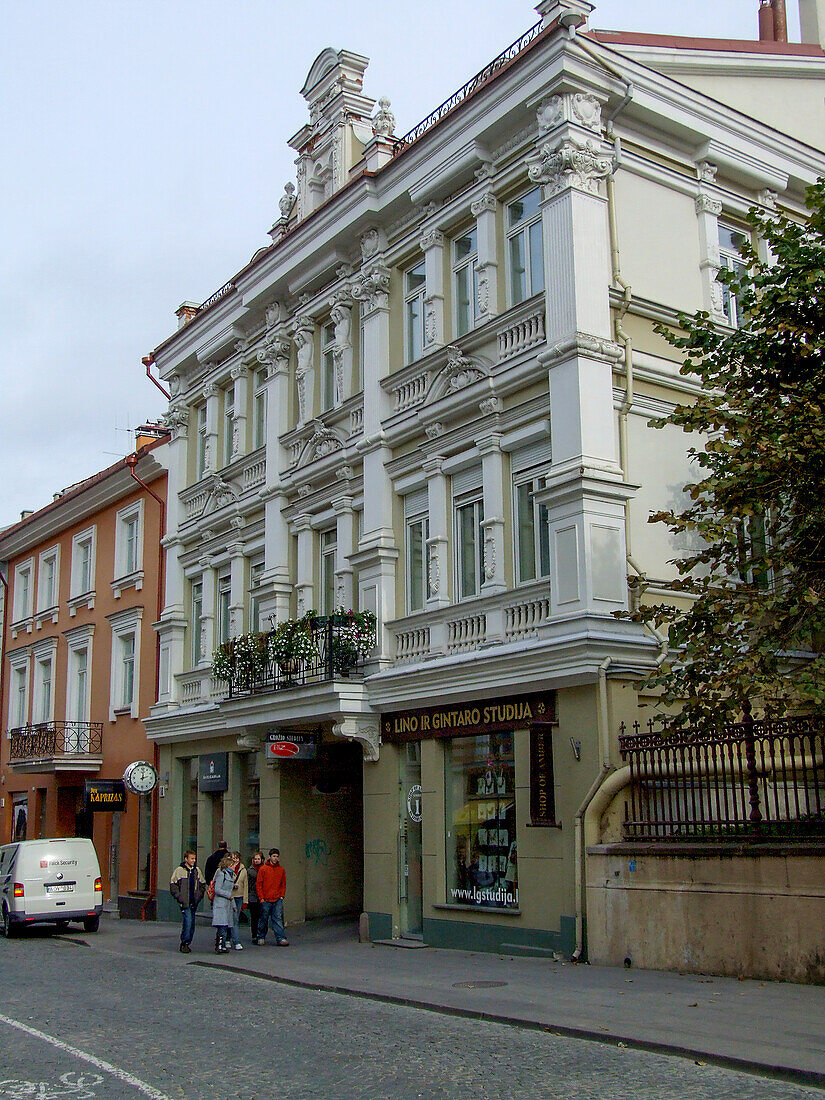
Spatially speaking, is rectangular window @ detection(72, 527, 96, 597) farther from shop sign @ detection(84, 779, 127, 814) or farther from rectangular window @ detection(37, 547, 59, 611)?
shop sign @ detection(84, 779, 127, 814)

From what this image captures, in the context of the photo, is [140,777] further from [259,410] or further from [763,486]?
[763,486]

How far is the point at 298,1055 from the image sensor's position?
9.64 m

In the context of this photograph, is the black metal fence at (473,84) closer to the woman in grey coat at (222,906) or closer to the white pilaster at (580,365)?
the white pilaster at (580,365)

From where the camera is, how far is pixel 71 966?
17.4 meters

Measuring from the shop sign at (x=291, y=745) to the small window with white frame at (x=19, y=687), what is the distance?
57.4ft

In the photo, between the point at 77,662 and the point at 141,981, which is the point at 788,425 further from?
the point at 77,662

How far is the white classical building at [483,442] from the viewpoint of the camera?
15.6 m

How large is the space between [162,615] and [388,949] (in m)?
11.9

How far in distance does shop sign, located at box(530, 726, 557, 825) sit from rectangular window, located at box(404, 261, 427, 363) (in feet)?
23.3

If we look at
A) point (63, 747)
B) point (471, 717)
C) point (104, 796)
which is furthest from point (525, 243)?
point (63, 747)

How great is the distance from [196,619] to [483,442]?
11686mm

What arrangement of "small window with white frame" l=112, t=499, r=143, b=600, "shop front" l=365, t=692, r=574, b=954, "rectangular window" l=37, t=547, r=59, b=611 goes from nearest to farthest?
"shop front" l=365, t=692, r=574, b=954 → "small window with white frame" l=112, t=499, r=143, b=600 → "rectangular window" l=37, t=547, r=59, b=611

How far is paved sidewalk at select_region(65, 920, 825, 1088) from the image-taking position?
909cm

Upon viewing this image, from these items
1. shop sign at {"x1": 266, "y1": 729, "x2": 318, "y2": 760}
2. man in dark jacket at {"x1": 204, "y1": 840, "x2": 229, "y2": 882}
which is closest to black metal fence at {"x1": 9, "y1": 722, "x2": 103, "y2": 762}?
man in dark jacket at {"x1": 204, "y1": 840, "x2": 229, "y2": 882}
